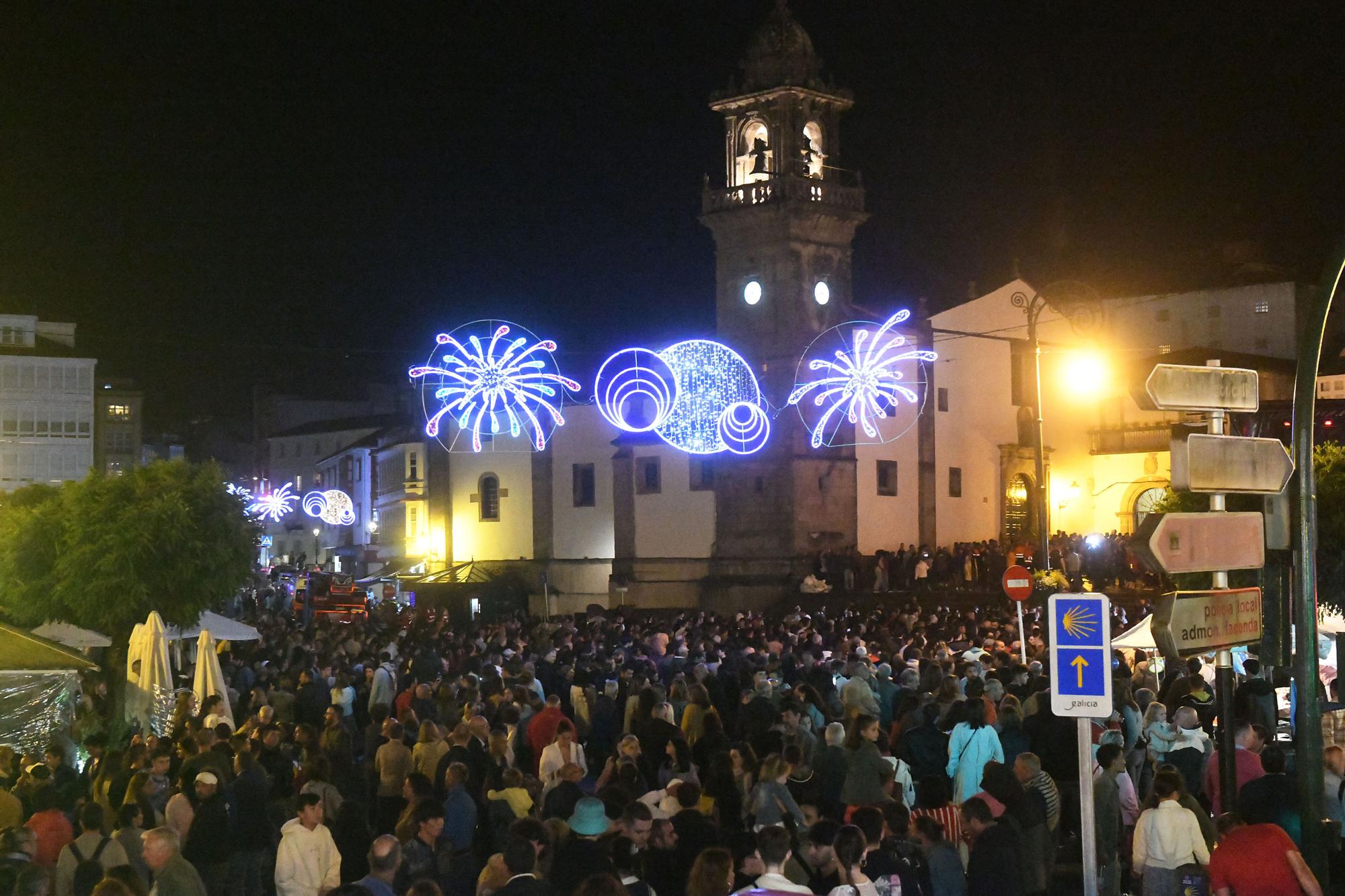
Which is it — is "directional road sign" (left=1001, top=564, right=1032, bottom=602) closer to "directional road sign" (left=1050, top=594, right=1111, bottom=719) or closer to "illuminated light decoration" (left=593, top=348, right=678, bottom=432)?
"directional road sign" (left=1050, top=594, right=1111, bottom=719)

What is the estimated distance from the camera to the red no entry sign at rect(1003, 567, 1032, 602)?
23.7 metres

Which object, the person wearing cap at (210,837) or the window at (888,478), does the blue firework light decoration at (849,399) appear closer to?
the window at (888,478)

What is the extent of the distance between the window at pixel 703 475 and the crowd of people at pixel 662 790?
29.1m

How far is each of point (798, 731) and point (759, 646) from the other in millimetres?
10696

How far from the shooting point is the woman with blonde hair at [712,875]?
7953 mm

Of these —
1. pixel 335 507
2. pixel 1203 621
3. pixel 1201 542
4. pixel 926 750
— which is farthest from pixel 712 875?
pixel 335 507

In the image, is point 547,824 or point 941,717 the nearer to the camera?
point 547,824

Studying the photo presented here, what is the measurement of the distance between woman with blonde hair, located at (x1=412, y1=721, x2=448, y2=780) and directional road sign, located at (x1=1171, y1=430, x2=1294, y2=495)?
6547mm

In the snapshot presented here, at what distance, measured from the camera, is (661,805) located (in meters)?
11.1

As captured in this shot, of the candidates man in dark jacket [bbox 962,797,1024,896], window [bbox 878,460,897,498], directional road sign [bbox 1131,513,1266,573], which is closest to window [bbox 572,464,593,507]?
window [bbox 878,460,897,498]

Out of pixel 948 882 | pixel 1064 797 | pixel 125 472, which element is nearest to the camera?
pixel 948 882

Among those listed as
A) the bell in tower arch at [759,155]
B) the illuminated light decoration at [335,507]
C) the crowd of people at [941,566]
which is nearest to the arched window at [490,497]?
the illuminated light decoration at [335,507]

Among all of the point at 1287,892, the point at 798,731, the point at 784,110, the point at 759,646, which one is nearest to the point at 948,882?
the point at 1287,892

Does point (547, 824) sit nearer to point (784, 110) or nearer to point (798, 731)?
point (798, 731)
